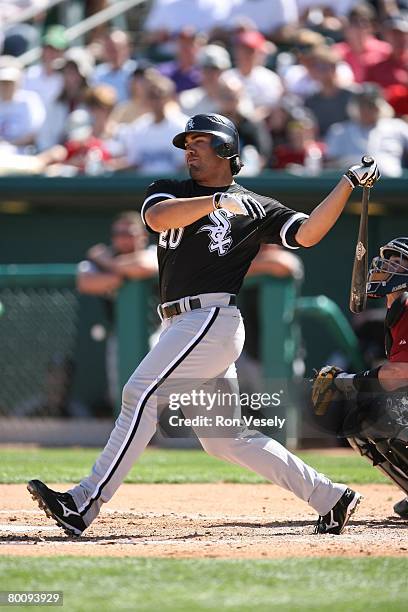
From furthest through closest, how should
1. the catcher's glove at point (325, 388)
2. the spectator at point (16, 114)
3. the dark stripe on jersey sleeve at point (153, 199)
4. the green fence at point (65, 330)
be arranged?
the spectator at point (16, 114), the green fence at point (65, 330), the catcher's glove at point (325, 388), the dark stripe on jersey sleeve at point (153, 199)

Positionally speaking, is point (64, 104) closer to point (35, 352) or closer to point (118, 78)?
point (118, 78)

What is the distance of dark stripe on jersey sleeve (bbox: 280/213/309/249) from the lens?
16.8 ft

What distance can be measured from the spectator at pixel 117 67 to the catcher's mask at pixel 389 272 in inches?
282

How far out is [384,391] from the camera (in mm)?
5516

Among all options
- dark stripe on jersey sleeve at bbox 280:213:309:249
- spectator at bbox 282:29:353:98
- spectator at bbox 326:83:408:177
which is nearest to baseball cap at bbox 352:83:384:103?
spectator at bbox 326:83:408:177

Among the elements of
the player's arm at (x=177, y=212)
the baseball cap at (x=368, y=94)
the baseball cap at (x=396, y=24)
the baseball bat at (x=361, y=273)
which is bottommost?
the baseball cap at (x=368, y=94)

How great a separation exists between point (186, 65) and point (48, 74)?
1465 mm

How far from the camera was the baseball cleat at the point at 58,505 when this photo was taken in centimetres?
490

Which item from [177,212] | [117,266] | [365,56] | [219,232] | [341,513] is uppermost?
[177,212]

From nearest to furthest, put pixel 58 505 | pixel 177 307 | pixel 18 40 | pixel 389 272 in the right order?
pixel 58 505
pixel 177 307
pixel 389 272
pixel 18 40

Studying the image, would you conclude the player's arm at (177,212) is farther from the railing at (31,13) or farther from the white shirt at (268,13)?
the railing at (31,13)

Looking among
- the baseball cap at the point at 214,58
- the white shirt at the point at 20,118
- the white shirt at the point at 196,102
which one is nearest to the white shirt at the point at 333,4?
the baseball cap at the point at 214,58

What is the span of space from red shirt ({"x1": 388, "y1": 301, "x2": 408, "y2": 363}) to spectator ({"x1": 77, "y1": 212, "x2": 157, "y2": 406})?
15.6 ft

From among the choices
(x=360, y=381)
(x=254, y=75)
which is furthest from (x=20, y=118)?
(x=360, y=381)
